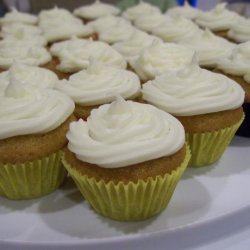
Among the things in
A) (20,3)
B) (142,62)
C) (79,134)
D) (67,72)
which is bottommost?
(20,3)

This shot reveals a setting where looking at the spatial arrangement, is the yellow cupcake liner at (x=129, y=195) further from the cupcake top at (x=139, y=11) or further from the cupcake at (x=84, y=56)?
the cupcake top at (x=139, y=11)

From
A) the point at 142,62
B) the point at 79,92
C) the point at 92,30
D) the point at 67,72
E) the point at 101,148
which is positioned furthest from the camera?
the point at 92,30

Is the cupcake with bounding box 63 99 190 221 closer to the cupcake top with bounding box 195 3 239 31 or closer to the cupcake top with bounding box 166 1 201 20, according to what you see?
the cupcake top with bounding box 195 3 239 31

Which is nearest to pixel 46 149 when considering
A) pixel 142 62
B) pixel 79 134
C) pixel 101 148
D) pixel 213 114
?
pixel 79 134

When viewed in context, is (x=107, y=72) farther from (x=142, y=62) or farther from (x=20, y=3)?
(x=20, y=3)

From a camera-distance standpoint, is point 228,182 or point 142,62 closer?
point 228,182

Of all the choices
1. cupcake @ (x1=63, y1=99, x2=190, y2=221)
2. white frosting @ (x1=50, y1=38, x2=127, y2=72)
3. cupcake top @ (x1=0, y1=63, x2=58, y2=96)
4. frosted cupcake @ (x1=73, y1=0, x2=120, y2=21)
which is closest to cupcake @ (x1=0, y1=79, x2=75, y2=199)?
cupcake @ (x1=63, y1=99, x2=190, y2=221)

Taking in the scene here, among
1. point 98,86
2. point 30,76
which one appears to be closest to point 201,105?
point 98,86

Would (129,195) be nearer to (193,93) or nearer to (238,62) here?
(193,93)
